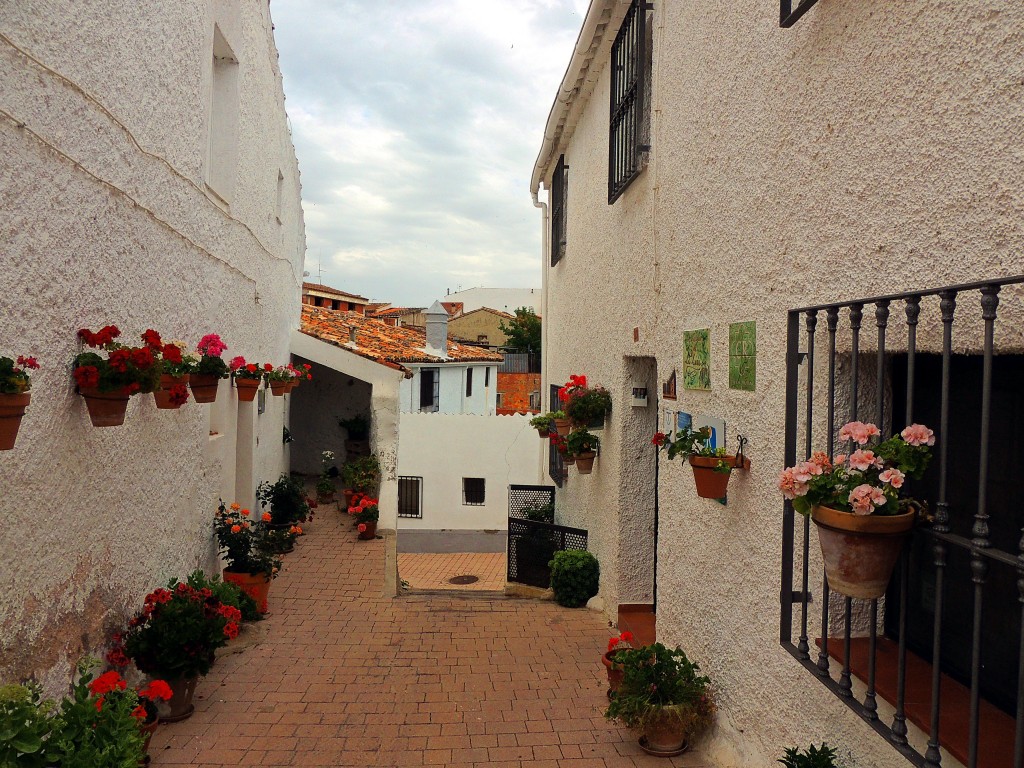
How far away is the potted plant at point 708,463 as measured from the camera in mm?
4288

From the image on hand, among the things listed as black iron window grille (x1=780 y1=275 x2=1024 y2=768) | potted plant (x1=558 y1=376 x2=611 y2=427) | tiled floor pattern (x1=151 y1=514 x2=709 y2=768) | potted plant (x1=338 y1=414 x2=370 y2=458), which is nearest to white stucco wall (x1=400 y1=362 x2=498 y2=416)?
potted plant (x1=338 y1=414 x2=370 y2=458)

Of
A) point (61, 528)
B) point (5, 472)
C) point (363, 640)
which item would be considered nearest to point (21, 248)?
point (5, 472)

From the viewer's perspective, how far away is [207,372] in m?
6.07

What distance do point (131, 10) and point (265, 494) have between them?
733 centimetres

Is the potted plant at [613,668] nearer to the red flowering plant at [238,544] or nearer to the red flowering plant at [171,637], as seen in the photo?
the red flowering plant at [171,637]

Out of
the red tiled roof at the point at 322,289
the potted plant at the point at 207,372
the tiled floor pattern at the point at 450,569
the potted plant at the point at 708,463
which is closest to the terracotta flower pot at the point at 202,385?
the potted plant at the point at 207,372

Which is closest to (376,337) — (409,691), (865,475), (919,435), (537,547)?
(537,547)

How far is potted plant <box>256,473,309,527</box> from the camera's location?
11094mm

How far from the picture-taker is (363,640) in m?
7.10

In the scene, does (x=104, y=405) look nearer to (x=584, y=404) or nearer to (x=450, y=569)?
(x=584, y=404)

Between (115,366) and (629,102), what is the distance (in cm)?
511

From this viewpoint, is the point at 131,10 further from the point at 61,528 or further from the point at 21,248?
the point at 61,528

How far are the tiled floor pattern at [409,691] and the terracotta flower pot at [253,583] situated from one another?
221 mm

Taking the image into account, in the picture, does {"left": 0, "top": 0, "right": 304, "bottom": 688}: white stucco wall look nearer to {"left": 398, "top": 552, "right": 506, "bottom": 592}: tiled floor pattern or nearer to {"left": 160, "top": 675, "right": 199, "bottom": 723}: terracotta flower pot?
{"left": 160, "top": 675, "right": 199, "bottom": 723}: terracotta flower pot
